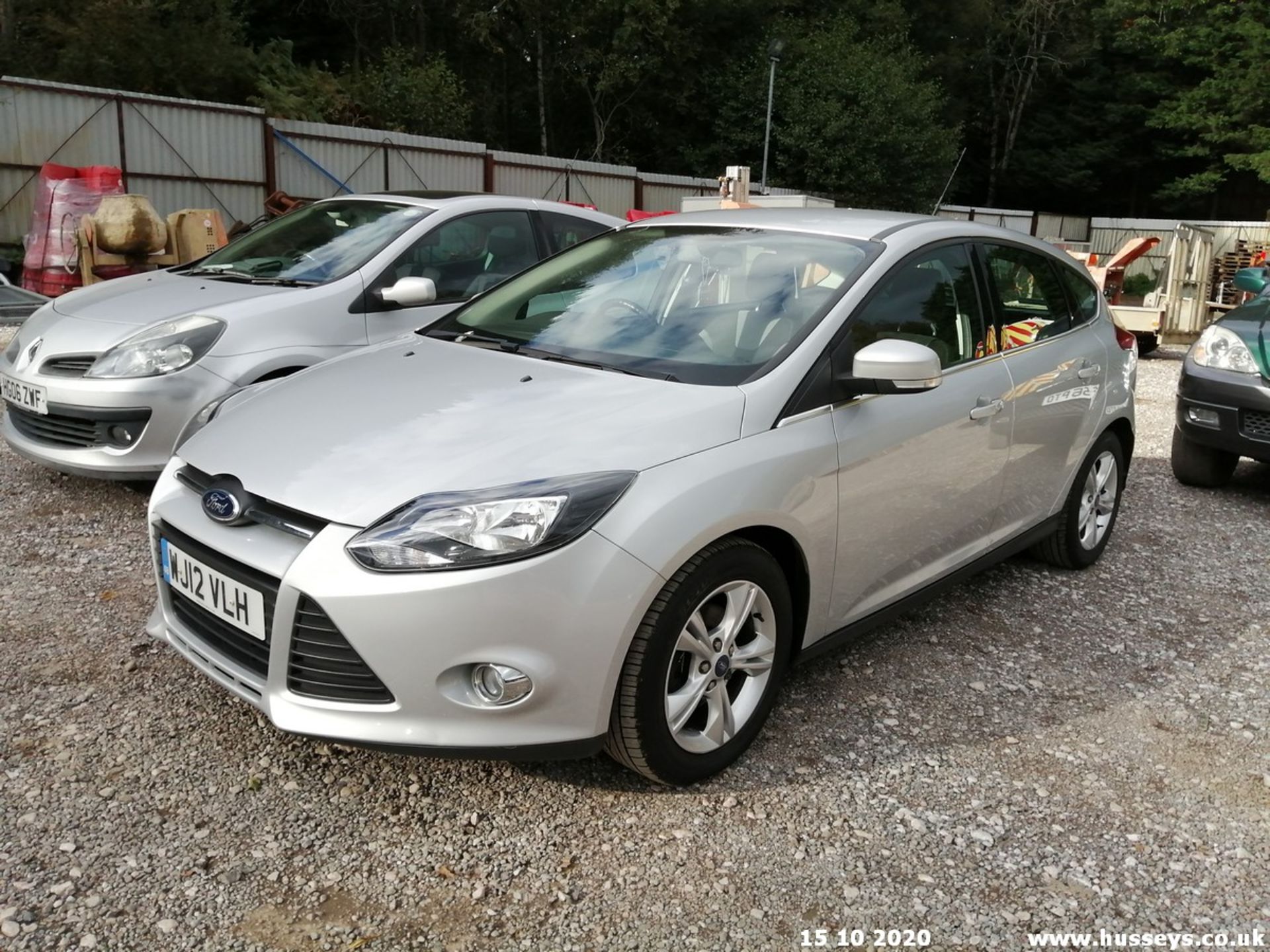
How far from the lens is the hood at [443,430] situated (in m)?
2.51

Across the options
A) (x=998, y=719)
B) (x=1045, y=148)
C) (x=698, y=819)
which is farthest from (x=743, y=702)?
(x=1045, y=148)

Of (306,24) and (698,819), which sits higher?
(306,24)

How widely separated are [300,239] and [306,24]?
2738 centimetres

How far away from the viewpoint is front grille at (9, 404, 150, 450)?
14.9ft

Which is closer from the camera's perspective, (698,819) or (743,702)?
(698,819)

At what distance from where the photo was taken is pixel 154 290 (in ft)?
17.0

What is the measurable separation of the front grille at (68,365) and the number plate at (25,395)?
0.09 m

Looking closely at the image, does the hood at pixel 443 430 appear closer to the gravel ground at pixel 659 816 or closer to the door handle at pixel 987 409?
the gravel ground at pixel 659 816

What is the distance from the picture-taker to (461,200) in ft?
19.0

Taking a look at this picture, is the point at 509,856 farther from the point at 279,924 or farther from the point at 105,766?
the point at 105,766

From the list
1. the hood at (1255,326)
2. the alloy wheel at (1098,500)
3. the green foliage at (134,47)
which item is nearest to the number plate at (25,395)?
the alloy wheel at (1098,500)

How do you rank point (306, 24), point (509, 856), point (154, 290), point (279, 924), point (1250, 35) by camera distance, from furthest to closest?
point (1250, 35) < point (306, 24) < point (154, 290) < point (509, 856) < point (279, 924)

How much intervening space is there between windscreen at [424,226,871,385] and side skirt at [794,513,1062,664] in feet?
2.90

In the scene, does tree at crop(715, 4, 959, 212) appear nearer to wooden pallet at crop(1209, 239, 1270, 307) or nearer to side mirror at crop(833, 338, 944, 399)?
wooden pallet at crop(1209, 239, 1270, 307)
